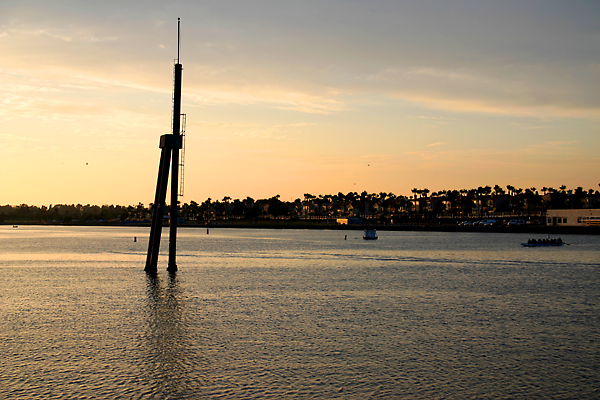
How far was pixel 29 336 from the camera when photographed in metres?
23.1

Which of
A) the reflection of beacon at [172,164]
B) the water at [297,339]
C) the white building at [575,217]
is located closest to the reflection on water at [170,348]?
the water at [297,339]

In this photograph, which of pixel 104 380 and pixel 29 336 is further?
pixel 29 336

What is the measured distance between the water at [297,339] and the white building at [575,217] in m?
132

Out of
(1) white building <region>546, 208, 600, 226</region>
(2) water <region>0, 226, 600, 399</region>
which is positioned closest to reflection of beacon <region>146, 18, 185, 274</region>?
(2) water <region>0, 226, 600, 399</region>

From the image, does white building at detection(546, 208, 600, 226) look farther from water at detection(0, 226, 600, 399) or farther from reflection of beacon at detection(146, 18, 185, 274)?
reflection of beacon at detection(146, 18, 185, 274)

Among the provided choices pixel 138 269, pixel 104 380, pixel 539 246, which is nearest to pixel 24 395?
pixel 104 380

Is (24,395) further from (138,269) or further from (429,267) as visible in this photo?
(429,267)

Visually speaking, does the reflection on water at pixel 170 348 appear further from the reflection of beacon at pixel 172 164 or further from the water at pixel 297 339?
the reflection of beacon at pixel 172 164

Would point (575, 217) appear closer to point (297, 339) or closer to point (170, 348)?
point (297, 339)

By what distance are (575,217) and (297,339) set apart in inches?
6574

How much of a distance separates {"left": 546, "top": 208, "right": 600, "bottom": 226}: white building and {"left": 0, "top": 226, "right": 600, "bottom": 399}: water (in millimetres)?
132069

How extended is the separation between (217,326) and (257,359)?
21.7 ft

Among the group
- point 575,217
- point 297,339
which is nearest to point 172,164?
point 297,339

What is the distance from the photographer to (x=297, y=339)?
23125 mm
